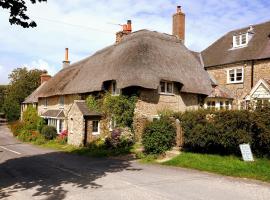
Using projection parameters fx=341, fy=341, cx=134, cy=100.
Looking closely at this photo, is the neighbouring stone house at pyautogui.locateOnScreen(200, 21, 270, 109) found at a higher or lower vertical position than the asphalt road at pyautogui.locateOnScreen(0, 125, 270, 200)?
higher

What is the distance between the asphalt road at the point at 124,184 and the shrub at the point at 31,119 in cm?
2489

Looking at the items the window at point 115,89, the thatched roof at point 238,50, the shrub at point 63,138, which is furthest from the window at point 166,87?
the shrub at point 63,138

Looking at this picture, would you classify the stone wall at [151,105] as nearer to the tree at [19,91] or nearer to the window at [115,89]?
the window at [115,89]

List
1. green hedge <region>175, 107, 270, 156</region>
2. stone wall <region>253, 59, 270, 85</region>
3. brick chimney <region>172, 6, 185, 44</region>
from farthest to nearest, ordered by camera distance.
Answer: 1. brick chimney <region>172, 6, 185, 44</region>
2. stone wall <region>253, 59, 270, 85</region>
3. green hedge <region>175, 107, 270, 156</region>

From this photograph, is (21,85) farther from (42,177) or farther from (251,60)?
(42,177)

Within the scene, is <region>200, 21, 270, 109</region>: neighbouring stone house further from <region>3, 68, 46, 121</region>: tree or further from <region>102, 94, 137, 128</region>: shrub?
<region>3, 68, 46, 121</region>: tree

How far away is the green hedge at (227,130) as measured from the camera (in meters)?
14.5

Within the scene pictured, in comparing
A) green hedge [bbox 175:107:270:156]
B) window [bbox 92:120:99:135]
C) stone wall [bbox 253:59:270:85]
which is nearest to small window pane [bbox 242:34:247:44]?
stone wall [bbox 253:59:270:85]

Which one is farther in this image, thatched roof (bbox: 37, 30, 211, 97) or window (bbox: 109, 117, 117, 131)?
window (bbox: 109, 117, 117, 131)

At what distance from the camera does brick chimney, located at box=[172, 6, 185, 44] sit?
34156 mm

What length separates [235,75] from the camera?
31.4m

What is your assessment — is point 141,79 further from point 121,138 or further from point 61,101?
point 61,101

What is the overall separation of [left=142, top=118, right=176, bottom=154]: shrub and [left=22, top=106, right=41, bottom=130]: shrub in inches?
951

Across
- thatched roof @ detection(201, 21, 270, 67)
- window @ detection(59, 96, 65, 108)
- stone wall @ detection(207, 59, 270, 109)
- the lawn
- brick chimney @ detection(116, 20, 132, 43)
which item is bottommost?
the lawn
